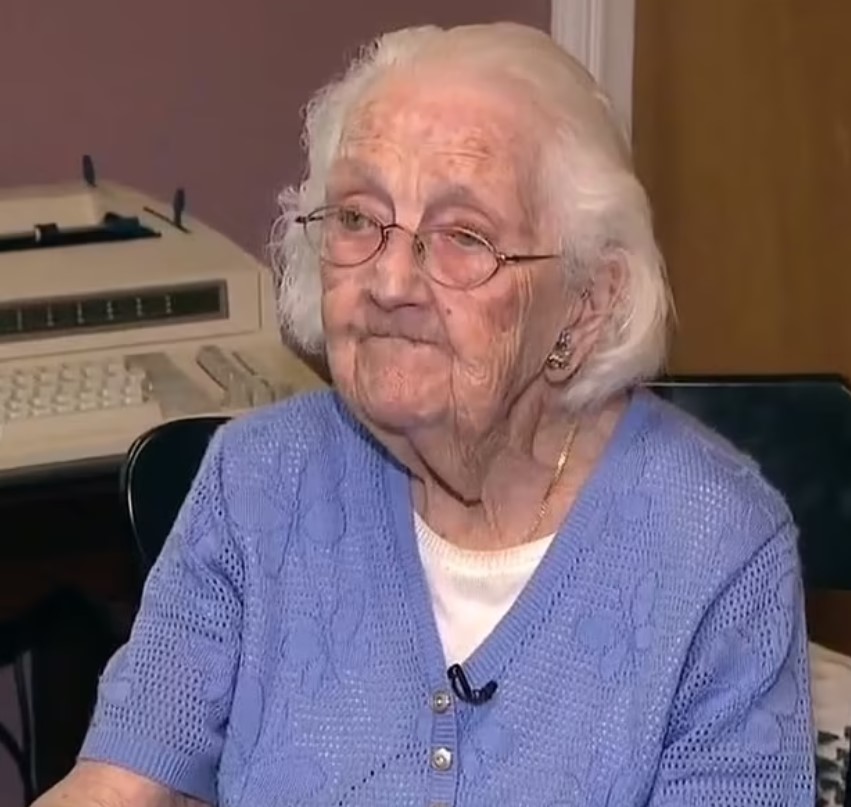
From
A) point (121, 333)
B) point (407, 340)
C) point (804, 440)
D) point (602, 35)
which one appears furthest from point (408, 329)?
point (602, 35)

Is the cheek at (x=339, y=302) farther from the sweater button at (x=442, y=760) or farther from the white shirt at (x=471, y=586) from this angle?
the sweater button at (x=442, y=760)

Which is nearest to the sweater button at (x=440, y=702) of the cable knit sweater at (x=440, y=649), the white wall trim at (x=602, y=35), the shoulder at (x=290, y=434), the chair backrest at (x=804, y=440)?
the cable knit sweater at (x=440, y=649)

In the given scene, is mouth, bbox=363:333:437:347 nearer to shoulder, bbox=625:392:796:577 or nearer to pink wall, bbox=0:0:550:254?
shoulder, bbox=625:392:796:577

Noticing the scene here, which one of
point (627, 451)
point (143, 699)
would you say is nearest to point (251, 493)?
point (143, 699)

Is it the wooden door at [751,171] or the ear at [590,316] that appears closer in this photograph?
→ the ear at [590,316]

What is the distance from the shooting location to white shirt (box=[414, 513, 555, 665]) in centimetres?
156

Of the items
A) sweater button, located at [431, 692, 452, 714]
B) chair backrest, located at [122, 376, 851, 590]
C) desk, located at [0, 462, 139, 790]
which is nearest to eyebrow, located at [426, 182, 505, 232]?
sweater button, located at [431, 692, 452, 714]

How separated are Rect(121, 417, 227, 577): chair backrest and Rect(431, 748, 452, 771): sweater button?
397 mm

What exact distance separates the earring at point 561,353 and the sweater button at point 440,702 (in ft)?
0.86

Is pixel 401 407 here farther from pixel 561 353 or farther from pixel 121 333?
pixel 121 333

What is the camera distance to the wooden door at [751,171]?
236cm

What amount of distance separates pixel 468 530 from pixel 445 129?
0.33 meters

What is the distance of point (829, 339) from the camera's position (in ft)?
7.84

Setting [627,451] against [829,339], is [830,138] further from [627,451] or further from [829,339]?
[627,451]
